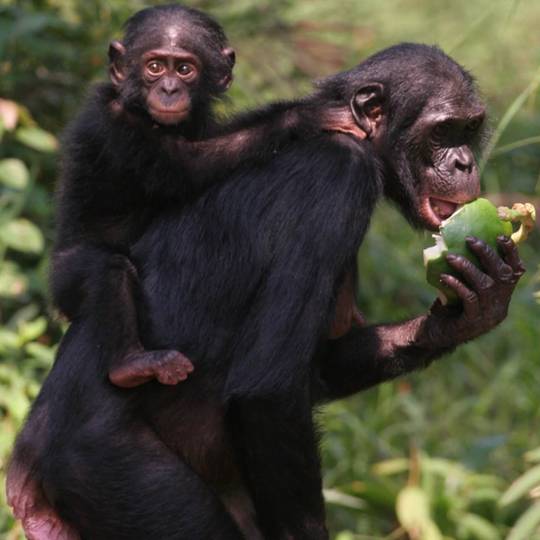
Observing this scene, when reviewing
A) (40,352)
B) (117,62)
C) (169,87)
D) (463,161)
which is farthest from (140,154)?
(40,352)

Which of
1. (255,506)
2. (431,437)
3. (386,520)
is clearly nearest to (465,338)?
(255,506)

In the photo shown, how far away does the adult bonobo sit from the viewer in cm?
382

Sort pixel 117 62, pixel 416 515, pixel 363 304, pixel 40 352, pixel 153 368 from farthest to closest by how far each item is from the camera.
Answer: pixel 363 304
pixel 416 515
pixel 40 352
pixel 117 62
pixel 153 368

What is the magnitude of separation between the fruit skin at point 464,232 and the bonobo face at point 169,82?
974 mm

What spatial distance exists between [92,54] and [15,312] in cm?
142

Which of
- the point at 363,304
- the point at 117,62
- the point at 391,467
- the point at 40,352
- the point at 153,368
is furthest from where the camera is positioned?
the point at 363,304

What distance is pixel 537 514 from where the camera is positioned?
195 inches

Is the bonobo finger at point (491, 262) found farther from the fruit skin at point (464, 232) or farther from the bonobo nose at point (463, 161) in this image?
the bonobo nose at point (463, 161)

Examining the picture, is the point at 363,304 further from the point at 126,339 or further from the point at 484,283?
the point at 126,339

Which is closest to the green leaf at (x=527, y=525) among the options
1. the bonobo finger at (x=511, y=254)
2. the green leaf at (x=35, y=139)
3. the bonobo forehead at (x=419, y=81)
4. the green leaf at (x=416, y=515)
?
the green leaf at (x=416, y=515)

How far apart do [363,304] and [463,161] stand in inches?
133

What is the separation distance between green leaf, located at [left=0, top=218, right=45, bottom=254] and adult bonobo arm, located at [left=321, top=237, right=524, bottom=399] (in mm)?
1876

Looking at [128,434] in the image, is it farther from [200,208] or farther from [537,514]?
[537,514]

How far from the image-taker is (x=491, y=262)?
3.88 meters
